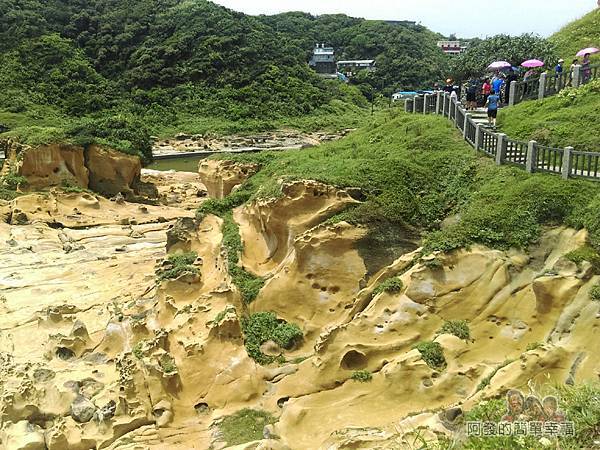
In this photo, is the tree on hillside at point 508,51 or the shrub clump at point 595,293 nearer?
the shrub clump at point 595,293

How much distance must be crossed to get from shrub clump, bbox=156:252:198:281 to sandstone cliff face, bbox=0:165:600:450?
214 mm

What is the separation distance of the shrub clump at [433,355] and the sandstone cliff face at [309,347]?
0.11 m

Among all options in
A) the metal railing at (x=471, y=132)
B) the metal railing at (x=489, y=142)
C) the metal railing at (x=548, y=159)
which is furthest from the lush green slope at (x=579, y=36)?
the metal railing at (x=548, y=159)

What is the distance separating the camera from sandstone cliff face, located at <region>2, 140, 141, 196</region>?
95.2 ft

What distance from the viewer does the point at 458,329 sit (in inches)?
445

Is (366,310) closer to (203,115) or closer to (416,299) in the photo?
(416,299)

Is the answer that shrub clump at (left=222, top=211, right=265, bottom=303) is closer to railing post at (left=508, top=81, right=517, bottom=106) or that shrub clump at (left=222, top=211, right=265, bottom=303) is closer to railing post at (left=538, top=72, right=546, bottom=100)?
railing post at (left=508, top=81, right=517, bottom=106)

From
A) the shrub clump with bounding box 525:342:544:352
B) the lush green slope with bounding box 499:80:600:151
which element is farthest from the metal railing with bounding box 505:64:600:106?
the shrub clump with bounding box 525:342:544:352

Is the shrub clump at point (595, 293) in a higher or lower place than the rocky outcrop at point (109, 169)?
higher

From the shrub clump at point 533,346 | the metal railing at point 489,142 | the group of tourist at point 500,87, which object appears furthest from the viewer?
the group of tourist at point 500,87

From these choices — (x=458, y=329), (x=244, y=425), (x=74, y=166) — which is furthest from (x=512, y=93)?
(x=74, y=166)

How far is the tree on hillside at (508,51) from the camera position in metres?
23.5

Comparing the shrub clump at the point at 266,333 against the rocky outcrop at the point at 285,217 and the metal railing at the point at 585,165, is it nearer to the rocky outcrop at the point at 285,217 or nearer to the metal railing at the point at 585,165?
the rocky outcrop at the point at 285,217

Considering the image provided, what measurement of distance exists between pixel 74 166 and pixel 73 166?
0.15 feet
